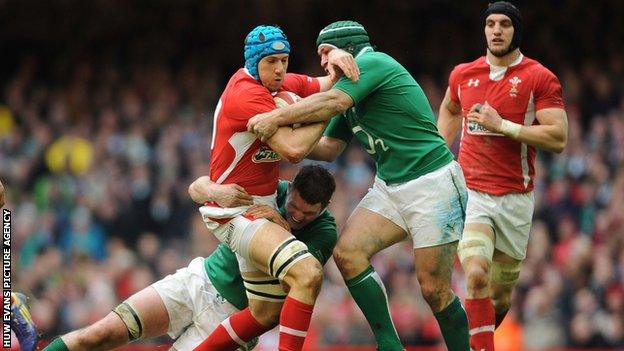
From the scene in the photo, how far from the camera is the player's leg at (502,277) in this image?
959 centimetres

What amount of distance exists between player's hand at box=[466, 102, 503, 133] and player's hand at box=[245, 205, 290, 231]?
5.38 feet

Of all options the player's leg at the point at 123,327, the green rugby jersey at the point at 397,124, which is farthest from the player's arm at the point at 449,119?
the player's leg at the point at 123,327

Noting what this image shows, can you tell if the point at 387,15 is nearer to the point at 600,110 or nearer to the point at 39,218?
the point at 600,110

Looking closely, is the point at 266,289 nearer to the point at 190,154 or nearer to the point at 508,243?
the point at 508,243

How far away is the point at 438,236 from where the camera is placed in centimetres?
858

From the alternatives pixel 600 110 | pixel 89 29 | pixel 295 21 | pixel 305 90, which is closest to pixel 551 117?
pixel 305 90

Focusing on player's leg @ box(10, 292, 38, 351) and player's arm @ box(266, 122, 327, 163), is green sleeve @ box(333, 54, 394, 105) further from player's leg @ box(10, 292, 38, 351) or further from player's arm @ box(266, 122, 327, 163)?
player's leg @ box(10, 292, 38, 351)

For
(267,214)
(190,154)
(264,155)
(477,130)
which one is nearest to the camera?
(267,214)

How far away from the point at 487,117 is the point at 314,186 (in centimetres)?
140

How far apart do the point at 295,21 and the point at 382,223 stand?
1037 cm

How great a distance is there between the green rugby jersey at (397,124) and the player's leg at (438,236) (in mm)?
94

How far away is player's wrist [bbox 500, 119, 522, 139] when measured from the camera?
919cm

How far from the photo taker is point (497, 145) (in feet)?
31.0

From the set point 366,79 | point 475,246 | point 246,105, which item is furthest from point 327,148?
point 475,246
